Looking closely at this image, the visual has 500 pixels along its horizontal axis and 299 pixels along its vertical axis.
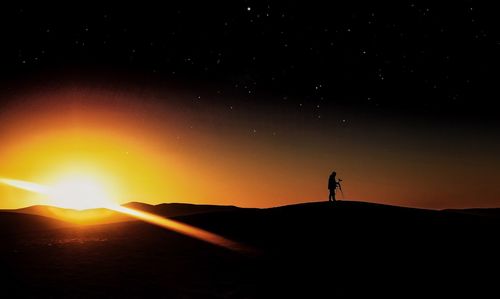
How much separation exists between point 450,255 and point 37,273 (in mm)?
11862

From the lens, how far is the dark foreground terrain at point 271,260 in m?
9.37

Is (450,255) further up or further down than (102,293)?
further up

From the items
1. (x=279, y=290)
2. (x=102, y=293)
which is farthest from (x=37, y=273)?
(x=279, y=290)

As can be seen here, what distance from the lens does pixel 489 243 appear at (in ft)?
45.4

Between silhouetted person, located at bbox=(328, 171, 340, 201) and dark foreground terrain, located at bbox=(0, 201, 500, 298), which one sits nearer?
dark foreground terrain, located at bbox=(0, 201, 500, 298)

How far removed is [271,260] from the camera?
11.9m

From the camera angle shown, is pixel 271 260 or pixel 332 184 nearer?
pixel 271 260

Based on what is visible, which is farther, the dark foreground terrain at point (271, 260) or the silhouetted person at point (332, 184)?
the silhouetted person at point (332, 184)

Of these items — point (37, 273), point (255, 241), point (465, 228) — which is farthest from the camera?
point (465, 228)

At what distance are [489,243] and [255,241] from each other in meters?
8.05

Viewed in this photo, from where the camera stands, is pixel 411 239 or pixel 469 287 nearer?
pixel 469 287

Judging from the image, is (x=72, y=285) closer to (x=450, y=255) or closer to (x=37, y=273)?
(x=37, y=273)

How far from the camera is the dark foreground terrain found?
9367mm

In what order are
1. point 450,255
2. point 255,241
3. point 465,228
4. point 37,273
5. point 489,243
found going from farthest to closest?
point 465,228
point 255,241
point 489,243
point 450,255
point 37,273
